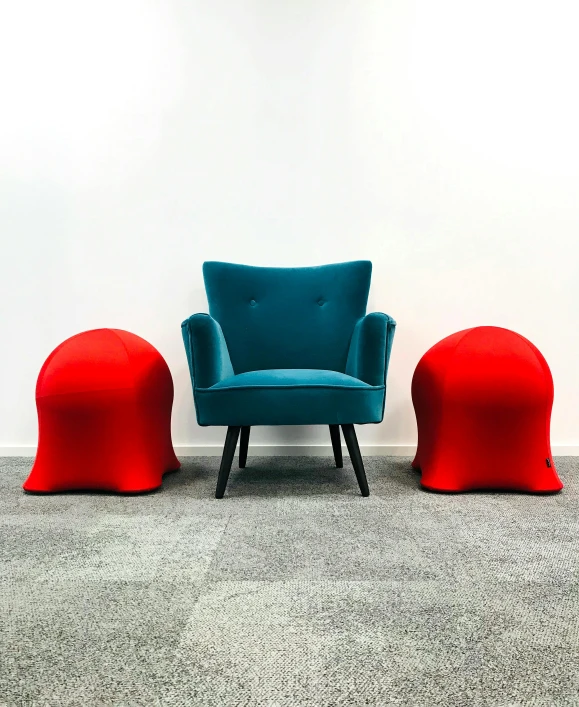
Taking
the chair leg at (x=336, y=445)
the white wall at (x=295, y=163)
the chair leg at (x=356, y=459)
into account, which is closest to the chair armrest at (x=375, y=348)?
the chair leg at (x=356, y=459)

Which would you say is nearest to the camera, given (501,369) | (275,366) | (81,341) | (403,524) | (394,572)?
(394,572)

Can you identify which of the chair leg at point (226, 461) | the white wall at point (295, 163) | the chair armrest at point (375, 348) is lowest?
the chair leg at point (226, 461)

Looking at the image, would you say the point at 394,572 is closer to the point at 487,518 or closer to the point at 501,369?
the point at 487,518

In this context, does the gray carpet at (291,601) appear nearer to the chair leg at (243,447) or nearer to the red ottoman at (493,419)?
the red ottoman at (493,419)

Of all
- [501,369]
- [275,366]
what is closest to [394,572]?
[501,369]

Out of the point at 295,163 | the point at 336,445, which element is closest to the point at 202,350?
the point at 336,445

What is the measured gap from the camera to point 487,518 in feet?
5.19

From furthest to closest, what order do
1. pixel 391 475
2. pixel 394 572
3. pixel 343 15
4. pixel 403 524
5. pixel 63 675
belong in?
pixel 343 15 → pixel 391 475 → pixel 403 524 → pixel 394 572 → pixel 63 675

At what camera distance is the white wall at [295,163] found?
2484 millimetres

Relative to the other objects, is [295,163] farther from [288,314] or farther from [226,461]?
[226,461]

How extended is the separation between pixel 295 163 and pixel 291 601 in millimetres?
2034

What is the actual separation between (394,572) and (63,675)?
2.31ft

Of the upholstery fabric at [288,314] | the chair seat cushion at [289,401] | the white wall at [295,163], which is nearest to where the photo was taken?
the chair seat cushion at [289,401]

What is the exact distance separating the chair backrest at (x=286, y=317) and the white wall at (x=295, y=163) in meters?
0.28
